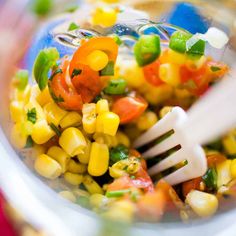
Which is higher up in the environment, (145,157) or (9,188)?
(9,188)

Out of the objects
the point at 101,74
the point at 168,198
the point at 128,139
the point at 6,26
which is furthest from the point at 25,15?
the point at 168,198

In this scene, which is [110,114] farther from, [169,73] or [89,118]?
[169,73]

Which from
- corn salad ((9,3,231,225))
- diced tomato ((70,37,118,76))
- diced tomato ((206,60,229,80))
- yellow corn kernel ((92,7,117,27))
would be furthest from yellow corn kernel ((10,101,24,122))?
diced tomato ((206,60,229,80))

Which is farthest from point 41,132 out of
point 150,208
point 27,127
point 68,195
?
point 150,208

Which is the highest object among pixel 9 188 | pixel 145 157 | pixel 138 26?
pixel 138 26

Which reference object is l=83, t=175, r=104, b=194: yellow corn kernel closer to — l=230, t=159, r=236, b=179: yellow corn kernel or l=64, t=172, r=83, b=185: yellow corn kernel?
l=64, t=172, r=83, b=185: yellow corn kernel

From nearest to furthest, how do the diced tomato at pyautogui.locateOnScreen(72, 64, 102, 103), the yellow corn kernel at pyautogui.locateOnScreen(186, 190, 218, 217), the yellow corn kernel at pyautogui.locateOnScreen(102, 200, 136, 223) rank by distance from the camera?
1. the yellow corn kernel at pyautogui.locateOnScreen(102, 200, 136, 223)
2. the yellow corn kernel at pyautogui.locateOnScreen(186, 190, 218, 217)
3. the diced tomato at pyautogui.locateOnScreen(72, 64, 102, 103)

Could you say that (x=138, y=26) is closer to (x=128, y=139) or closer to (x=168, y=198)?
(x=128, y=139)
